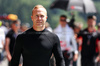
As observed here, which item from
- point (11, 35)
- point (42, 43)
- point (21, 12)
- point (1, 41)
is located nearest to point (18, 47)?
point (42, 43)

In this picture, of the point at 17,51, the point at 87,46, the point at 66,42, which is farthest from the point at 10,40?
the point at 17,51

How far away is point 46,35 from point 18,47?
Answer: 15.6 inches

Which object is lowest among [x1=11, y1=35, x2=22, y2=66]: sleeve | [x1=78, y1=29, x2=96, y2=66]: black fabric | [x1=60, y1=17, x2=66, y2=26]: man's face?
[x1=78, y1=29, x2=96, y2=66]: black fabric

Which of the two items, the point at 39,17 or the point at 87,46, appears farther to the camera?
the point at 87,46

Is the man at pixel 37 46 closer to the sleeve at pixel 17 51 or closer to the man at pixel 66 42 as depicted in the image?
the sleeve at pixel 17 51

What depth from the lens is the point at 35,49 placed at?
4.09 m

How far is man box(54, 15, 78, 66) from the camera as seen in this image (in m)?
8.20

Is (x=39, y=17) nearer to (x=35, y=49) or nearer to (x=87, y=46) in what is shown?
(x=35, y=49)

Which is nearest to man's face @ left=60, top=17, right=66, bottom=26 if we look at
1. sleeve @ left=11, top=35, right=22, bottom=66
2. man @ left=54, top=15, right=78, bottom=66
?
man @ left=54, top=15, right=78, bottom=66

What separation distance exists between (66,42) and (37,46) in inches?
166

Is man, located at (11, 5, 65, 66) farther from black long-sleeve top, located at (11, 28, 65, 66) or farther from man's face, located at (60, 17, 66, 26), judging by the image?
man's face, located at (60, 17, 66, 26)

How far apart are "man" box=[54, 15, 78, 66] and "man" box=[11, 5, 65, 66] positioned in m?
3.98

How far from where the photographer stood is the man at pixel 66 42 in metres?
8.20

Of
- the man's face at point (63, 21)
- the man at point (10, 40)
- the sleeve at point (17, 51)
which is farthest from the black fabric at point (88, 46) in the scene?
the sleeve at point (17, 51)
